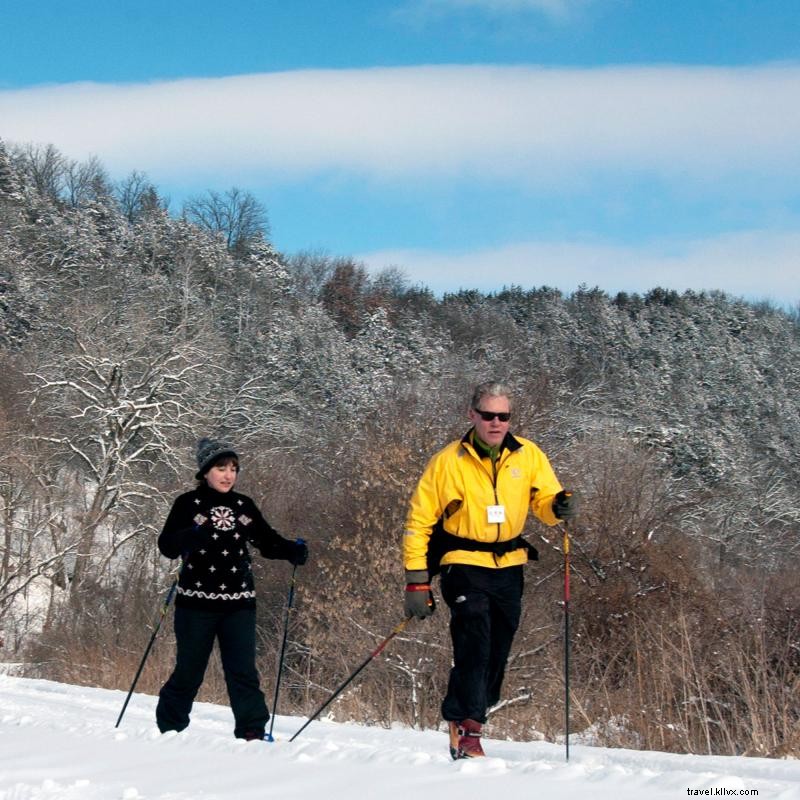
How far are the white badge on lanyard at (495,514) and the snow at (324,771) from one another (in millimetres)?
1120

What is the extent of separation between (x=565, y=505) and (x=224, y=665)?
2307 millimetres

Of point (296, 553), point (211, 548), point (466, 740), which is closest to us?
point (466, 740)

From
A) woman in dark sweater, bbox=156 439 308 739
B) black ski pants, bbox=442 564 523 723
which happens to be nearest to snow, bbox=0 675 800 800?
black ski pants, bbox=442 564 523 723

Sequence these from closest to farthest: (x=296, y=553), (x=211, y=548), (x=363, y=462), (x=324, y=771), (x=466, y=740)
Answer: (x=324, y=771) → (x=466, y=740) → (x=211, y=548) → (x=296, y=553) → (x=363, y=462)

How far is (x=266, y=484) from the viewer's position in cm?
3550

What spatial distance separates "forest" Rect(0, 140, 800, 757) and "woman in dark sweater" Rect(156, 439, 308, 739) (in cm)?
244

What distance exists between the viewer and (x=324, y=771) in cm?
475

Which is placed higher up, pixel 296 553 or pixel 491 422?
pixel 491 422

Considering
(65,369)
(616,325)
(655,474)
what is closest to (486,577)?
(655,474)

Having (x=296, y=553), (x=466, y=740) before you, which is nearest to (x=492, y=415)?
(x=466, y=740)

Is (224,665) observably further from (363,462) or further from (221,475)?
(363,462)

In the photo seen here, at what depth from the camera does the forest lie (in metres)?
14.3

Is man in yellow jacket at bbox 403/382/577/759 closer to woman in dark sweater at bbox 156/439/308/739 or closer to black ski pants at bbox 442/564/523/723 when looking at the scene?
black ski pants at bbox 442/564/523/723

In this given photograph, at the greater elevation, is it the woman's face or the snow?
the woman's face
